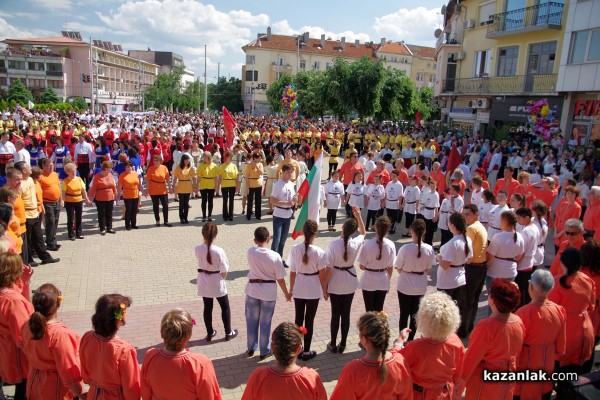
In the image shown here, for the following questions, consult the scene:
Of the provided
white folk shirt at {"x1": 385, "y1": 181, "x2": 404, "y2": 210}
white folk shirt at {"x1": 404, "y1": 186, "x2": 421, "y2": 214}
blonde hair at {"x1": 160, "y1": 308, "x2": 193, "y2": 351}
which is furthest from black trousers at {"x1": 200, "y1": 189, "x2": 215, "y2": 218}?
blonde hair at {"x1": 160, "y1": 308, "x2": 193, "y2": 351}

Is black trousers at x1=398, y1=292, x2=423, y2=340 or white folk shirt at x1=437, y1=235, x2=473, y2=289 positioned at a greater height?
white folk shirt at x1=437, y1=235, x2=473, y2=289

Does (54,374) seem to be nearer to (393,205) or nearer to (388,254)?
(388,254)

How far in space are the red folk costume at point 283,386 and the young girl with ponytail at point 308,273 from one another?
2339 millimetres

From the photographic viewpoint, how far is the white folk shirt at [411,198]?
1054 centimetres

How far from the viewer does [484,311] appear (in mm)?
7094

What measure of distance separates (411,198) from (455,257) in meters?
5.11

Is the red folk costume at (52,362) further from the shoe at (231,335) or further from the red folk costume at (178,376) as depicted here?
the shoe at (231,335)

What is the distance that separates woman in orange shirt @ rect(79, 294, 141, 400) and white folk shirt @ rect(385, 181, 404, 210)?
8.24m

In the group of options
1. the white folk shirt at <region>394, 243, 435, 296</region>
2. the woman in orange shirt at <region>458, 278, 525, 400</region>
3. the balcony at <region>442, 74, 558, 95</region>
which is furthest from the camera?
the balcony at <region>442, 74, 558, 95</region>

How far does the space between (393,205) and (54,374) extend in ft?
27.7

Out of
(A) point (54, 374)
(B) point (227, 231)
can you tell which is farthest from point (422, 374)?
(B) point (227, 231)

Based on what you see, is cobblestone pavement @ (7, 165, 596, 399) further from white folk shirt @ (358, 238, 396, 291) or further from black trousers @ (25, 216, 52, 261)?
white folk shirt @ (358, 238, 396, 291)

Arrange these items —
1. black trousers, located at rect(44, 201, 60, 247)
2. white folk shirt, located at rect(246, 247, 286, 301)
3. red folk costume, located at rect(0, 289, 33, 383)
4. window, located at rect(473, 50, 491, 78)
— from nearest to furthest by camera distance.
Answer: red folk costume, located at rect(0, 289, 33, 383) → white folk shirt, located at rect(246, 247, 286, 301) → black trousers, located at rect(44, 201, 60, 247) → window, located at rect(473, 50, 491, 78)

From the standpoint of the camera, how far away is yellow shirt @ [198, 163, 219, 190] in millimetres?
11391
